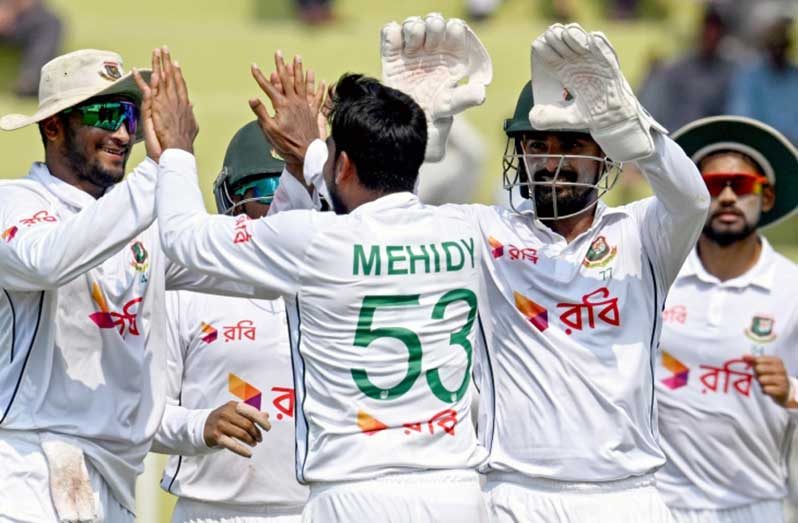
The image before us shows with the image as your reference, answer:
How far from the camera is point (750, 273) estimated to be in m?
7.75

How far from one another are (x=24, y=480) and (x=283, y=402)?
1.17 m

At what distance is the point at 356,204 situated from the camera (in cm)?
529

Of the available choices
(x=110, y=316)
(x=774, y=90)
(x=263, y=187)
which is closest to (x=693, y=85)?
(x=774, y=90)

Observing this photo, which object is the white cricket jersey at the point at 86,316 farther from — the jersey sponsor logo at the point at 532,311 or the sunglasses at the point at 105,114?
the jersey sponsor logo at the point at 532,311

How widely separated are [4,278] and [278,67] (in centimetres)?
111

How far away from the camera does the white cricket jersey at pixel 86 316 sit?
557cm

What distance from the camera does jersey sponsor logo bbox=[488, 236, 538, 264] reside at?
592cm

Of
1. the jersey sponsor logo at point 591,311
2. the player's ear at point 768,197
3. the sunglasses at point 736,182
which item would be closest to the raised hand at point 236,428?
the jersey sponsor logo at point 591,311

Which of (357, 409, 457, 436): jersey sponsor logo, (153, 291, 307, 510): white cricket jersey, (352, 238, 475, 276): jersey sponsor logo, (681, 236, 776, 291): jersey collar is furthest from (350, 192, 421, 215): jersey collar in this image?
(681, 236, 776, 291): jersey collar

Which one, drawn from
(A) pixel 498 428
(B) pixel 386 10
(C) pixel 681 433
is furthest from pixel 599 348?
(B) pixel 386 10

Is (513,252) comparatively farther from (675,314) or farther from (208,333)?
(675,314)

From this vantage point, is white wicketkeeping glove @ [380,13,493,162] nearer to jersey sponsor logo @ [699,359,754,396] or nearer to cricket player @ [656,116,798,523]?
cricket player @ [656,116,798,523]

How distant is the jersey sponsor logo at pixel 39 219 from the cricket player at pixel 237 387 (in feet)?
3.12

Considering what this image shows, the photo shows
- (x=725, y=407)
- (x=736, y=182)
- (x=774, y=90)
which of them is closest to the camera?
(x=725, y=407)
